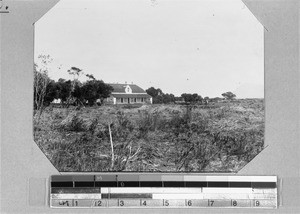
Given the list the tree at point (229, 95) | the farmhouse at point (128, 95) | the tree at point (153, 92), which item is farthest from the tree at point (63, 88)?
the tree at point (229, 95)

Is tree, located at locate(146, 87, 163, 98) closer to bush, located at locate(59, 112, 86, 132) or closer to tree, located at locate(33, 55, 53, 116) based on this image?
bush, located at locate(59, 112, 86, 132)

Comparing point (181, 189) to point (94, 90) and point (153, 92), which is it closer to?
point (153, 92)

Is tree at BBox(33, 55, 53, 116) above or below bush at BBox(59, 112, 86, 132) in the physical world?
above

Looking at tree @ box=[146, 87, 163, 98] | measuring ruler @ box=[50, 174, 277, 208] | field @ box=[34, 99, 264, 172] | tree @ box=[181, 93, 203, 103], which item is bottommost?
measuring ruler @ box=[50, 174, 277, 208]

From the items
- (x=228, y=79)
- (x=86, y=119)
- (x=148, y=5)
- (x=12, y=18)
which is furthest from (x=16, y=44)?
(x=228, y=79)

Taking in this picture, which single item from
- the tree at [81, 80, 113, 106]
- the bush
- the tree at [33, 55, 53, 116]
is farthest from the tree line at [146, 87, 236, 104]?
the tree at [33, 55, 53, 116]

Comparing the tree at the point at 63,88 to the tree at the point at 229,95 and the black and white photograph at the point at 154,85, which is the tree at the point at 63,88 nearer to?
the black and white photograph at the point at 154,85
